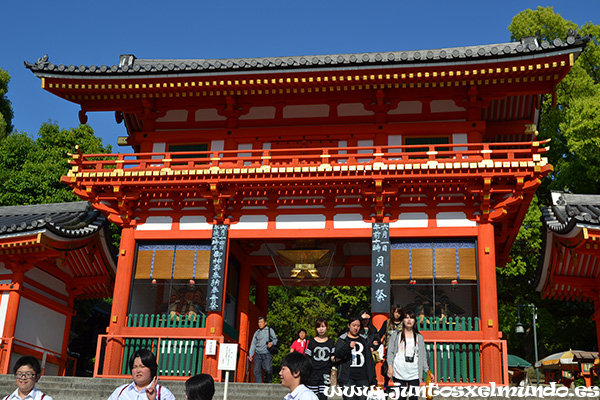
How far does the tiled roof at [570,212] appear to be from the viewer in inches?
494

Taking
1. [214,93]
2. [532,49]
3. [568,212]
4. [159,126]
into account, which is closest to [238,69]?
[214,93]

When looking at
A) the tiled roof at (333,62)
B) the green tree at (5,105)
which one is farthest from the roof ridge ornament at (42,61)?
the green tree at (5,105)

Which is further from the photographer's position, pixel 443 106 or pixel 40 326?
pixel 40 326

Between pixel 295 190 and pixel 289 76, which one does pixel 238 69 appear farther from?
pixel 295 190

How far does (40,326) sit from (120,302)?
12.1 feet

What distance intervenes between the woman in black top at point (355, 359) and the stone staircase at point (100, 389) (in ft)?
10.6

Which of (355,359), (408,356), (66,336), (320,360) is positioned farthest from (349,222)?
(66,336)

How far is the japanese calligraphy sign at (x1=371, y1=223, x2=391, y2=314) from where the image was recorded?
1392 cm

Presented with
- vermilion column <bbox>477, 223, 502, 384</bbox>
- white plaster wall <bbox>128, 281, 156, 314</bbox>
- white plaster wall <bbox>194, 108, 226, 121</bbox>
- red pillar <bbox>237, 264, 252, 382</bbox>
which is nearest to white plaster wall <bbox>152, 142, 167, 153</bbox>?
white plaster wall <bbox>194, 108, 226, 121</bbox>

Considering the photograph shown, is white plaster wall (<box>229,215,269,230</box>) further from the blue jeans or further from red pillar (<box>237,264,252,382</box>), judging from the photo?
the blue jeans

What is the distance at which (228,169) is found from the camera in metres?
14.6

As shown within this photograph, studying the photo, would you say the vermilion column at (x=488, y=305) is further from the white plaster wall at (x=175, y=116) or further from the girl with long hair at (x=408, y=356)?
the white plaster wall at (x=175, y=116)

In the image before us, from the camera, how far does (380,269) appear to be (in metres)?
14.2

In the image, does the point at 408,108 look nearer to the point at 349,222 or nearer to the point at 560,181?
the point at 349,222
